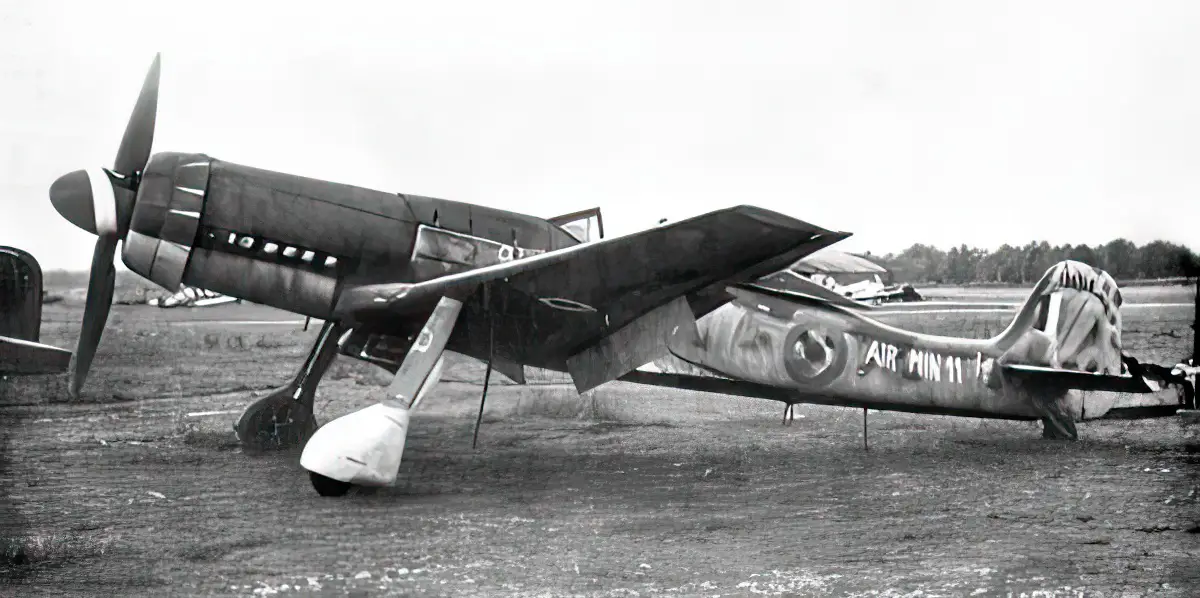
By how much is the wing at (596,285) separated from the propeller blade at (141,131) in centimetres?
102

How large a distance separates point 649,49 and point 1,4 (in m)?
2.82

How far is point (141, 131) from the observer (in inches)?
144

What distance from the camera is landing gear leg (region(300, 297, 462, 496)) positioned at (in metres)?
3.23

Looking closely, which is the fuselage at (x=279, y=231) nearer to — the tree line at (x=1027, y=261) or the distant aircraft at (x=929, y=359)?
the distant aircraft at (x=929, y=359)

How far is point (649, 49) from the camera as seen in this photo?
4129 mm

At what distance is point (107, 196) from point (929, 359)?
387 centimetres

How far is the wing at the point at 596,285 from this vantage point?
121 inches

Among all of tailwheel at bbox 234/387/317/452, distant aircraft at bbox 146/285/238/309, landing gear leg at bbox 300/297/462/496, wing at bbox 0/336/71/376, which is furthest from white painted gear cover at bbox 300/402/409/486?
wing at bbox 0/336/71/376

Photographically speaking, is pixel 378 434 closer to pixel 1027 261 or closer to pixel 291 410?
pixel 291 410

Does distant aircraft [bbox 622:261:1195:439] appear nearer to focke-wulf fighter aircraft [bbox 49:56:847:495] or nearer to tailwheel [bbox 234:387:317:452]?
focke-wulf fighter aircraft [bbox 49:56:847:495]

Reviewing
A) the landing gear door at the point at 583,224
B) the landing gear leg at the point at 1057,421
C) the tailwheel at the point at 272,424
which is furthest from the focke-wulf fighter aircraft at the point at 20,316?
the landing gear leg at the point at 1057,421

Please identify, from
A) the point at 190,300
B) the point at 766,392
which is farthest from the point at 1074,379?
the point at 190,300

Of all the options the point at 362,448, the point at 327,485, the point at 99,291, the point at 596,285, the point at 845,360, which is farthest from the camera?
the point at 845,360

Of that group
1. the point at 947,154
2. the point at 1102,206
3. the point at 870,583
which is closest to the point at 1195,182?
the point at 1102,206
